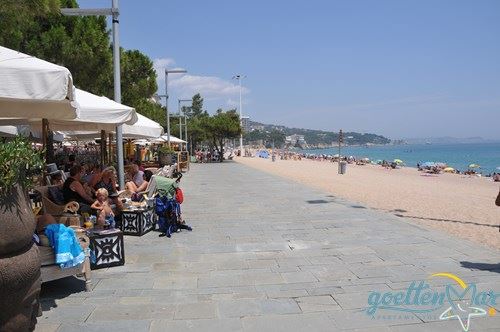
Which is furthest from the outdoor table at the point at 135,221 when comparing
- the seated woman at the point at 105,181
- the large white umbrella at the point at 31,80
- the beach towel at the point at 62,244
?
the large white umbrella at the point at 31,80

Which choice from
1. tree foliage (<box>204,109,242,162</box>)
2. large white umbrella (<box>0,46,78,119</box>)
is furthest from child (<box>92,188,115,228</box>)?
tree foliage (<box>204,109,242,162</box>)

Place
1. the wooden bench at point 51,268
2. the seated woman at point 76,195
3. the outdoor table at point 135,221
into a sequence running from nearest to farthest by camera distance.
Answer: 1. the wooden bench at point 51,268
2. the seated woman at point 76,195
3. the outdoor table at point 135,221

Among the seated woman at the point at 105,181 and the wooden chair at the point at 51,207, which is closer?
the wooden chair at the point at 51,207

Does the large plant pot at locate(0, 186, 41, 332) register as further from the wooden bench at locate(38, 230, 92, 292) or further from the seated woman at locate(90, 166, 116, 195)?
the seated woman at locate(90, 166, 116, 195)

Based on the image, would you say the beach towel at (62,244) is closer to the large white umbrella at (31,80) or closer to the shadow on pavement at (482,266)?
the large white umbrella at (31,80)

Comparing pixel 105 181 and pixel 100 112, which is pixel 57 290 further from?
pixel 105 181

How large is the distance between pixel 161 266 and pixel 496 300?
11.6ft

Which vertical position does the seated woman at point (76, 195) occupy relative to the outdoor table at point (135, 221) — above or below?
above

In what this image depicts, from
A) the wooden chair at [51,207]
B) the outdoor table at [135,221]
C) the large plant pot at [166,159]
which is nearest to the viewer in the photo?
the wooden chair at [51,207]

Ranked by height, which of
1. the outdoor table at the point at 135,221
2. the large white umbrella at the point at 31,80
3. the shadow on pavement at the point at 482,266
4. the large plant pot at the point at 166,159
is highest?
the large white umbrella at the point at 31,80

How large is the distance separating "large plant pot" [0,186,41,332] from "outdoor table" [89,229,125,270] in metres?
2.17

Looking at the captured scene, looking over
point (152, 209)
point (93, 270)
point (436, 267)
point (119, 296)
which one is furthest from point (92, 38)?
point (436, 267)

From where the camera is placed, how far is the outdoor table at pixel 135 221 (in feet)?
23.4

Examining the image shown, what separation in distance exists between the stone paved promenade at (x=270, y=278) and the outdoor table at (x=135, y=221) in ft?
1.06
